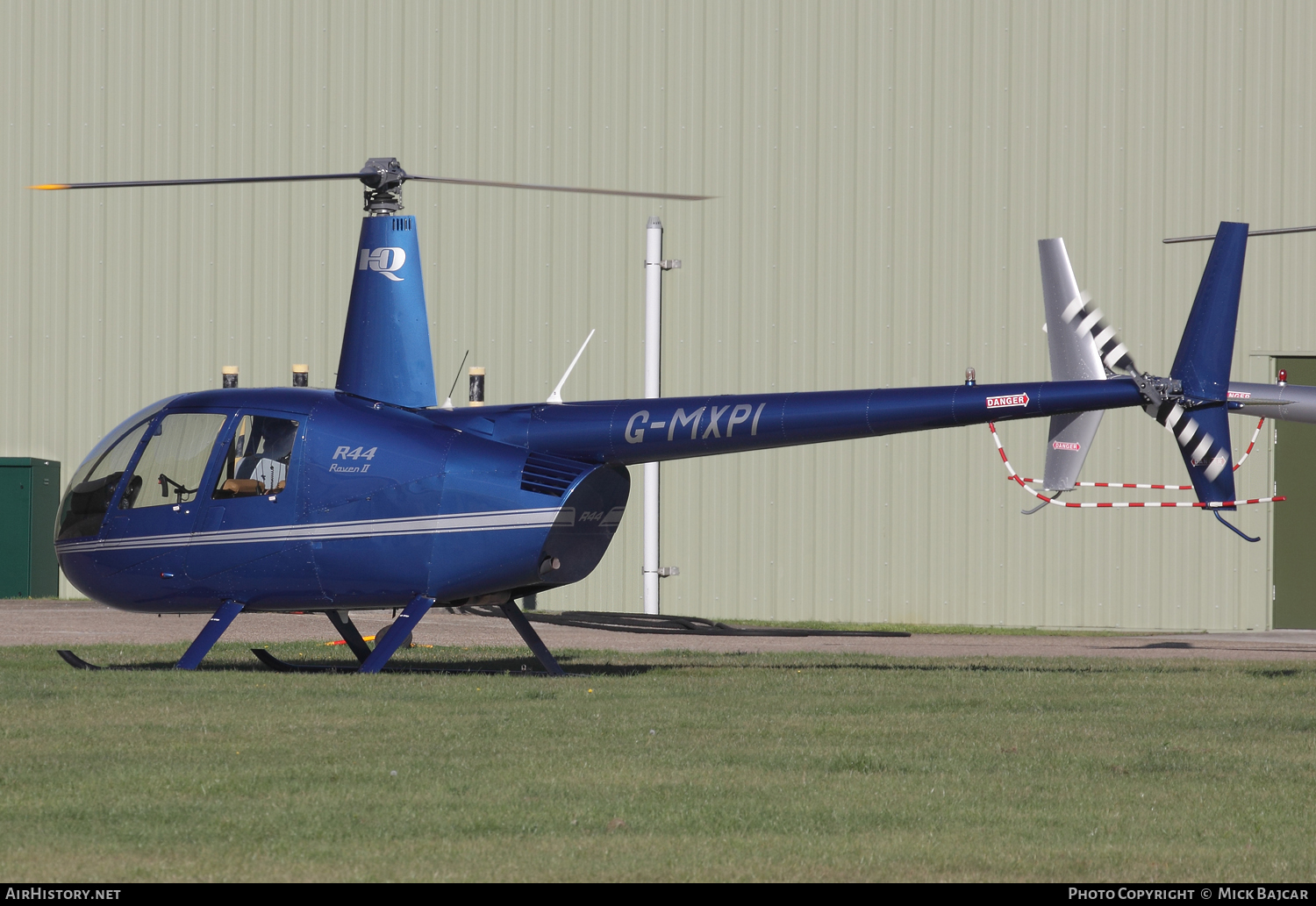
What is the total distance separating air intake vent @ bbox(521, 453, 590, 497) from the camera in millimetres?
12547

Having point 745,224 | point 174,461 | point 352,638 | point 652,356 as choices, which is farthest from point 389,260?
point 745,224

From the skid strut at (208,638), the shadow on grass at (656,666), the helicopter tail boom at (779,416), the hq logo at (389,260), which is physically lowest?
the shadow on grass at (656,666)

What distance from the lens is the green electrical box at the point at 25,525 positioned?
24578 millimetres

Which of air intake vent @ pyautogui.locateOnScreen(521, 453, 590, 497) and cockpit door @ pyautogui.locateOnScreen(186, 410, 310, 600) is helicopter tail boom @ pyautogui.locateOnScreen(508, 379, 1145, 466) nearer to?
air intake vent @ pyautogui.locateOnScreen(521, 453, 590, 497)

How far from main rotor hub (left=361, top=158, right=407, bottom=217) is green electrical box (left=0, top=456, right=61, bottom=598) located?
529 inches

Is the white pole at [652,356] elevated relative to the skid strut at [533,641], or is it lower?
elevated

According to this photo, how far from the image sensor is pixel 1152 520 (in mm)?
23375

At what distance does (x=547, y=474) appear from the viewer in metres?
12.6

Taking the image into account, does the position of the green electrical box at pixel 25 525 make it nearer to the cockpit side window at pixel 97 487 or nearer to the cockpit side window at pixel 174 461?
the cockpit side window at pixel 97 487

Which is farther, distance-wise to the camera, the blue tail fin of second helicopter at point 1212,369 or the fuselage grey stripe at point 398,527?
the fuselage grey stripe at point 398,527

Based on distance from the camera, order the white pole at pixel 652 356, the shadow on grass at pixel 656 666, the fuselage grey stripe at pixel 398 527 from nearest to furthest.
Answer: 1. the fuselage grey stripe at pixel 398 527
2. the shadow on grass at pixel 656 666
3. the white pole at pixel 652 356

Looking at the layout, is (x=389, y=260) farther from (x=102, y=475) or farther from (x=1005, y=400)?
(x=1005, y=400)

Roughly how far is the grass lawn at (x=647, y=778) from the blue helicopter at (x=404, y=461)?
809 millimetres

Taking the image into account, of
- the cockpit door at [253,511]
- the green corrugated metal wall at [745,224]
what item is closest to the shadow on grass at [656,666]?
the cockpit door at [253,511]
